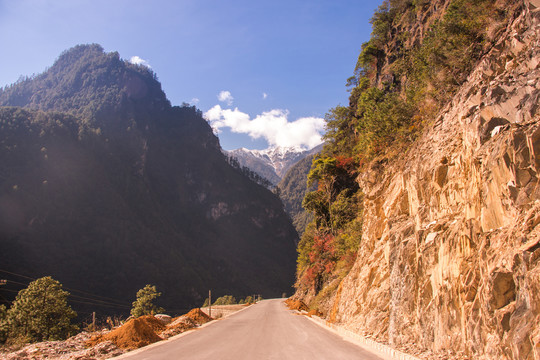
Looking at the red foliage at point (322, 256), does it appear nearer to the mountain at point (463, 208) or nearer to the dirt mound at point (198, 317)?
the dirt mound at point (198, 317)

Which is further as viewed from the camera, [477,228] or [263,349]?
[263,349]

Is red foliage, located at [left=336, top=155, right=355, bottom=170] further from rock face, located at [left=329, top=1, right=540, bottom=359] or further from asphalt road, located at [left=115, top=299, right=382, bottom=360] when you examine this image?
asphalt road, located at [left=115, top=299, right=382, bottom=360]

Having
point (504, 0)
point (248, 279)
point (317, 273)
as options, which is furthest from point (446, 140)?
point (248, 279)

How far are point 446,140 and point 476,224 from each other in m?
3.78

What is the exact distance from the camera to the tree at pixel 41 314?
30.1 metres

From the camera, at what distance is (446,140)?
1018 centimetres

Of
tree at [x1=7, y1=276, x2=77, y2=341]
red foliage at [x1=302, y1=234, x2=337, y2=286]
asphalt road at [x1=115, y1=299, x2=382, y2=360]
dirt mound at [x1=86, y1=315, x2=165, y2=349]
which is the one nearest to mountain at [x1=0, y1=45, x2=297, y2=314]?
tree at [x1=7, y1=276, x2=77, y2=341]

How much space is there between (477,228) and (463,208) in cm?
130

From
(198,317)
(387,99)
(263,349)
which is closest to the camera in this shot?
(263,349)

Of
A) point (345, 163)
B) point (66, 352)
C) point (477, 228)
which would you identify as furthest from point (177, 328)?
point (345, 163)

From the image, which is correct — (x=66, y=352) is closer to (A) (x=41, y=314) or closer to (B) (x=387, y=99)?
(B) (x=387, y=99)

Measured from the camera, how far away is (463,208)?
839cm

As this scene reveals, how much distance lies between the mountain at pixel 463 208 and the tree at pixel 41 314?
28.4m

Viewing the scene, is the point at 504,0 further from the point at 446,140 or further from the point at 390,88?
the point at 390,88
